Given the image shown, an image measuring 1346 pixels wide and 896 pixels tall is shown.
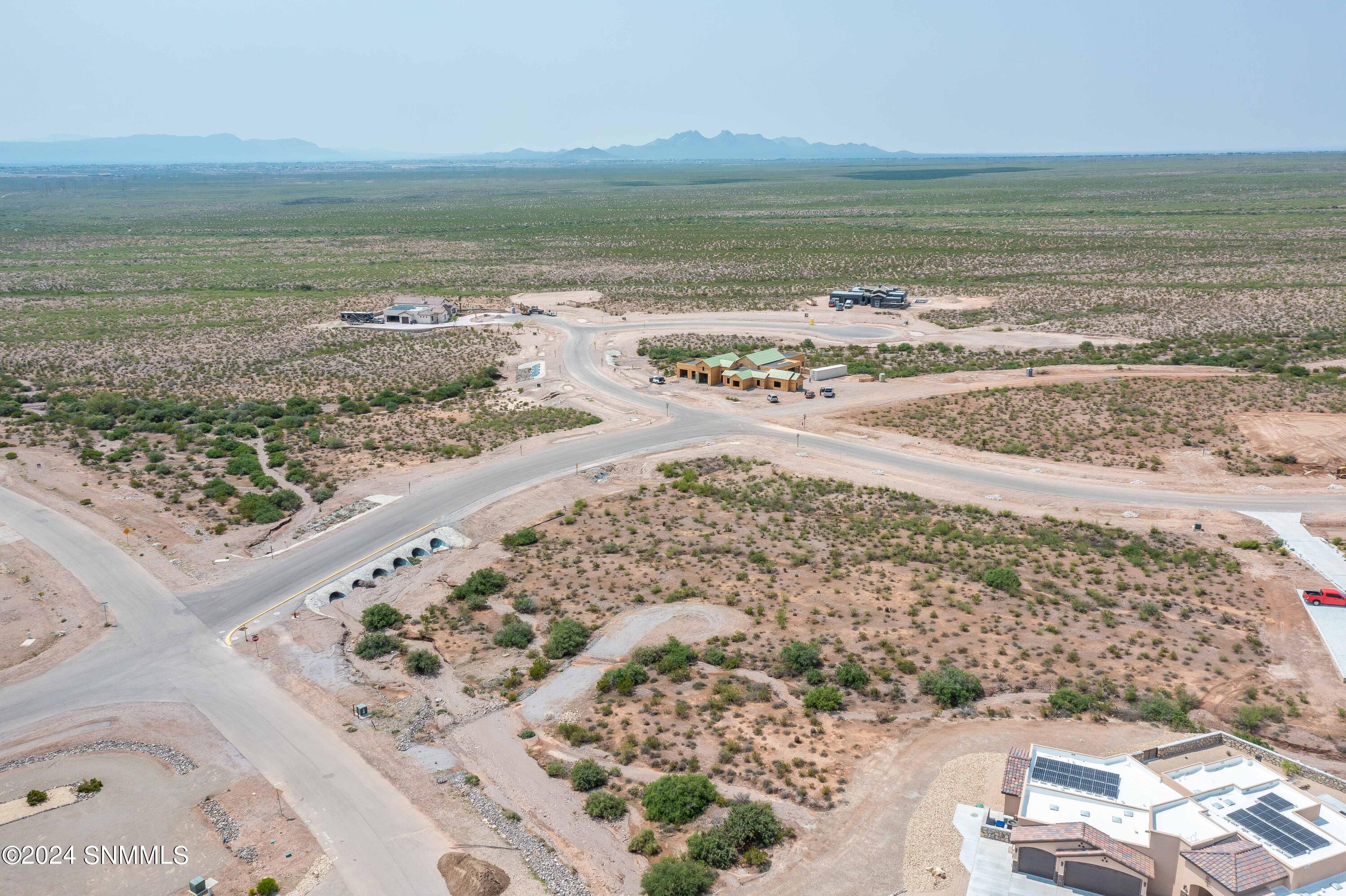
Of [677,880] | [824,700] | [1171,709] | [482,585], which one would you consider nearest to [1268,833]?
[1171,709]

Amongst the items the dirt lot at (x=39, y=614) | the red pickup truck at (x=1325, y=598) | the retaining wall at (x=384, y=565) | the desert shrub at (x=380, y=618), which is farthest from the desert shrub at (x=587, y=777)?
the red pickup truck at (x=1325, y=598)

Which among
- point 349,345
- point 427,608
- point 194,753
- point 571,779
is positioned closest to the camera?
point 571,779

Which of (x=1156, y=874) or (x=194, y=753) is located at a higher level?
(x=1156, y=874)

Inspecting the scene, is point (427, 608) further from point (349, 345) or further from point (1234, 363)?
point (1234, 363)

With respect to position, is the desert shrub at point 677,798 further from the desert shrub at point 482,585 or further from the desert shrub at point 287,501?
the desert shrub at point 287,501

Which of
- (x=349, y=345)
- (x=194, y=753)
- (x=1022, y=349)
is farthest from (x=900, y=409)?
(x=349, y=345)

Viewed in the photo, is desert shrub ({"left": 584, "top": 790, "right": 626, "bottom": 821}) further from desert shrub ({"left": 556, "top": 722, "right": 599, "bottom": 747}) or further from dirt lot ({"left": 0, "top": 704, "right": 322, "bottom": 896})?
dirt lot ({"left": 0, "top": 704, "right": 322, "bottom": 896})
